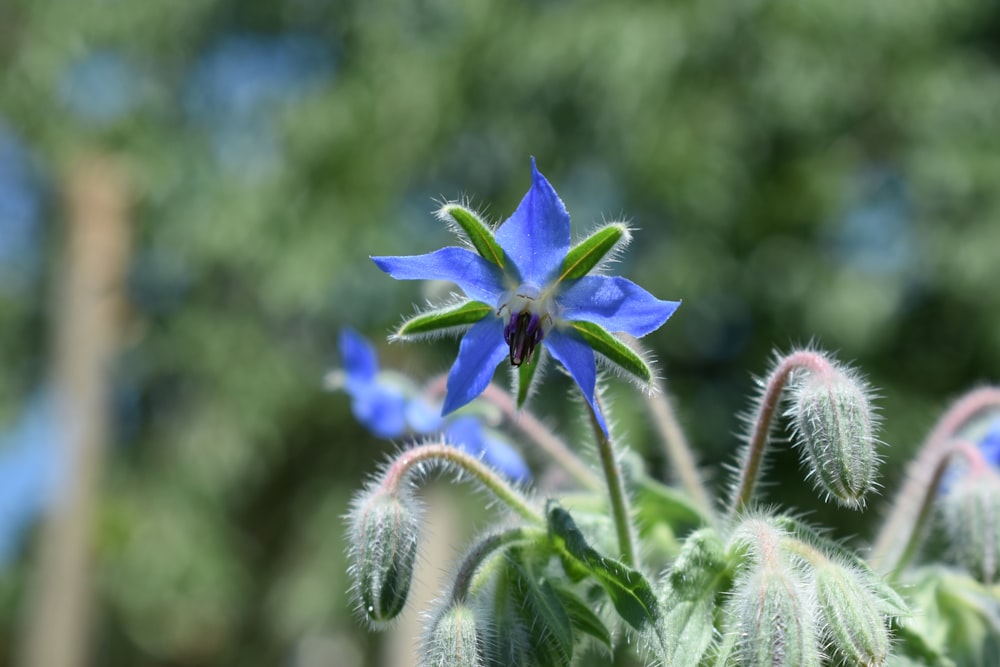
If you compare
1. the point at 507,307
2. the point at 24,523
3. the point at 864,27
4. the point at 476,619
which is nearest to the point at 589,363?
the point at 507,307

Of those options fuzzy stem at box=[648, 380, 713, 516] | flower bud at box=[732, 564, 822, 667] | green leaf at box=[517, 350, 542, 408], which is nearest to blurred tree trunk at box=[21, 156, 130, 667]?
fuzzy stem at box=[648, 380, 713, 516]

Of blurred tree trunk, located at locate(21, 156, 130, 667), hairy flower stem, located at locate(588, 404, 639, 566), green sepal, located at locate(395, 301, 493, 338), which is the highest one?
blurred tree trunk, located at locate(21, 156, 130, 667)

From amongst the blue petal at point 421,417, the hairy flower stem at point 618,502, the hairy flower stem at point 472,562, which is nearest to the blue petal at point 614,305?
the hairy flower stem at point 618,502

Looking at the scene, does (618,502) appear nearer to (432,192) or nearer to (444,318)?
(444,318)

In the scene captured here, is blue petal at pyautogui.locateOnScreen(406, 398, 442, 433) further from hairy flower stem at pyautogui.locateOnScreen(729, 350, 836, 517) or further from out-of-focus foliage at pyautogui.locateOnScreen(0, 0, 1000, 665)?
out-of-focus foliage at pyautogui.locateOnScreen(0, 0, 1000, 665)

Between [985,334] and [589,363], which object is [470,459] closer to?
[589,363]

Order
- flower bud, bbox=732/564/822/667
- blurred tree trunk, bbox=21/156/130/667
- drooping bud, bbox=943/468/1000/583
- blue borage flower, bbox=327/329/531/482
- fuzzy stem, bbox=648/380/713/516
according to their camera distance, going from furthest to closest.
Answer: blurred tree trunk, bbox=21/156/130/667 → blue borage flower, bbox=327/329/531/482 → fuzzy stem, bbox=648/380/713/516 → drooping bud, bbox=943/468/1000/583 → flower bud, bbox=732/564/822/667

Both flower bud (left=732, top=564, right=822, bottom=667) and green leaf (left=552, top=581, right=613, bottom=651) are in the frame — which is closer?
flower bud (left=732, top=564, right=822, bottom=667)
